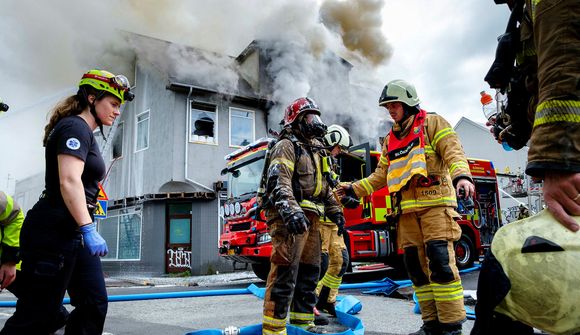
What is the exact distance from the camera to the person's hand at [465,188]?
287 cm

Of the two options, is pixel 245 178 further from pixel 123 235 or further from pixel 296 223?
pixel 123 235

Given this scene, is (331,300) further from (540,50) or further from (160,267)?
(160,267)

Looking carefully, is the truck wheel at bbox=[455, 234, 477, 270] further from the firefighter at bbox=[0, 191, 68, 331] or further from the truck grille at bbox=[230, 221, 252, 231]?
the firefighter at bbox=[0, 191, 68, 331]

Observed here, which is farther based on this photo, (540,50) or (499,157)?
(499,157)

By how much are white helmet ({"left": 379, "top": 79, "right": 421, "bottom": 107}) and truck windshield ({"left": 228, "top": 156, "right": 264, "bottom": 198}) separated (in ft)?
15.5

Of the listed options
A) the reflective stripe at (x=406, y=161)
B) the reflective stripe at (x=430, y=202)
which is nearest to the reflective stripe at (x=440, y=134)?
the reflective stripe at (x=406, y=161)

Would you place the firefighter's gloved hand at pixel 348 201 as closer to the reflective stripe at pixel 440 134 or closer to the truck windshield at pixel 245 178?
the reflective stripe at pixel 440 134

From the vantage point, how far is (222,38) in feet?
54.7

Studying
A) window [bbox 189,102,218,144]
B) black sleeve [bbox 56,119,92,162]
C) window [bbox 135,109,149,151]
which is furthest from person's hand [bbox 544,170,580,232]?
window [bbox 135,109,149,151]

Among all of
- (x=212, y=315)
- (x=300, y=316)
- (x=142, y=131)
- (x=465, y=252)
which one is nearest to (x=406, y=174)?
(x=300, y=316)

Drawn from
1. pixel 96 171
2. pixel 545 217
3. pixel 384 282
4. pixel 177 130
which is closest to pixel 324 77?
pixel 177 130

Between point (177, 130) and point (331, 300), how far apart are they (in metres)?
11.0

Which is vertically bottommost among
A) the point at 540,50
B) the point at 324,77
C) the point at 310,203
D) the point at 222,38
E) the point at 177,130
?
the point at 310,203

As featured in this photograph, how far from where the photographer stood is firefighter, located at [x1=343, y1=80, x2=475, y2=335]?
2.96 metres
